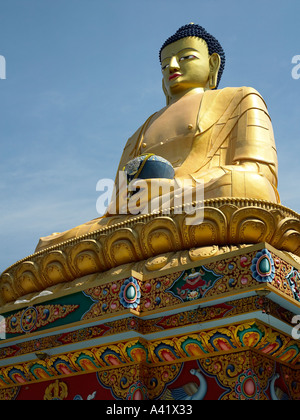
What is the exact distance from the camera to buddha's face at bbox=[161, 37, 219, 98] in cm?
870

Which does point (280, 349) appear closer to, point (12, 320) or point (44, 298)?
point (44, 298)

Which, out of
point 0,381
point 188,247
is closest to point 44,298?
point 0,381

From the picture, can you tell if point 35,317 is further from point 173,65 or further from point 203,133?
point 173,65

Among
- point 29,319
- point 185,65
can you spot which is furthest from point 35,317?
point 185,65

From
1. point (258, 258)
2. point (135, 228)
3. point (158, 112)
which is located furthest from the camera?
point (158, 112)

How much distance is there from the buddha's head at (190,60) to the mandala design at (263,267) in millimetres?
5144

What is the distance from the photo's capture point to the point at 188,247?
5125 mm

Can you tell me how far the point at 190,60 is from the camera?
878cm

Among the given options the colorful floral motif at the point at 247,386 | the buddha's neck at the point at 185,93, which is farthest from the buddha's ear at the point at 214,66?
the colorful floral motif at the point at 247,386

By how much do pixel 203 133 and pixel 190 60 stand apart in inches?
68.3

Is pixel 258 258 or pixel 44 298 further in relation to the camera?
pixel 44 298

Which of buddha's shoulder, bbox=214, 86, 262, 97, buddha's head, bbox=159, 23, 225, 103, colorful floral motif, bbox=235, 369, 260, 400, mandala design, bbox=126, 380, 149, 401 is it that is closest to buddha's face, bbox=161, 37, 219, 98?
buddha's head, bbox=159, 23, 225, 103

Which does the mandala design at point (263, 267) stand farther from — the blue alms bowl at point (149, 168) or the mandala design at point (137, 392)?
the blue alms bowl at point (149, 168)
